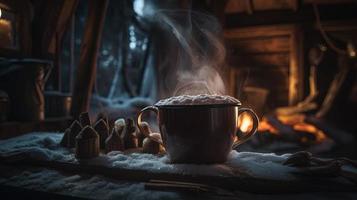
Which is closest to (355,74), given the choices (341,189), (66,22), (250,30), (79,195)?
(250,30)

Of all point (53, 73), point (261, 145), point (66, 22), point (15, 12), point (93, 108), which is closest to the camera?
point (15, 12)

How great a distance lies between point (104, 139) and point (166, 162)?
25.1 inches

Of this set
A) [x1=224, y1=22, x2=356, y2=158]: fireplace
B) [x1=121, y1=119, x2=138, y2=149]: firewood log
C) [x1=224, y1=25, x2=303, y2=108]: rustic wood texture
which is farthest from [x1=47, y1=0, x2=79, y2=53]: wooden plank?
[x1=224, y1=25, x2=303, y2=108]: rustic wood texture

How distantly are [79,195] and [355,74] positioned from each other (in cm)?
835

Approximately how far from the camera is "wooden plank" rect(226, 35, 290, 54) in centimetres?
974

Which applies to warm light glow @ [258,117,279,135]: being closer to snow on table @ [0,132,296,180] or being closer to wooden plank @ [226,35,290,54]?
wooden plank @ [226,35,290,54]

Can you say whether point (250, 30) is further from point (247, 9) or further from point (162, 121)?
point (162, 121)

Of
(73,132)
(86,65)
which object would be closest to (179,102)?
(73,132)

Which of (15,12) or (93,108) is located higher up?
(15,12)

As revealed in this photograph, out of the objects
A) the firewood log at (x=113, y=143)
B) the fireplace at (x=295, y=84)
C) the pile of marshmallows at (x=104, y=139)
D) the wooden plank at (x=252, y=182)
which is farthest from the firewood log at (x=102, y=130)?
the fireplace at (x=295, y=84)

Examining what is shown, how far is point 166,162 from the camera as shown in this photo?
1954 millimetres

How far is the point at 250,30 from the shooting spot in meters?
9.66

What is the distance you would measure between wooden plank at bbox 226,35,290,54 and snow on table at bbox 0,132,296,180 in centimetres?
827

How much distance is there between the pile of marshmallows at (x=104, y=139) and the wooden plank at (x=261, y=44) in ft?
26.5
